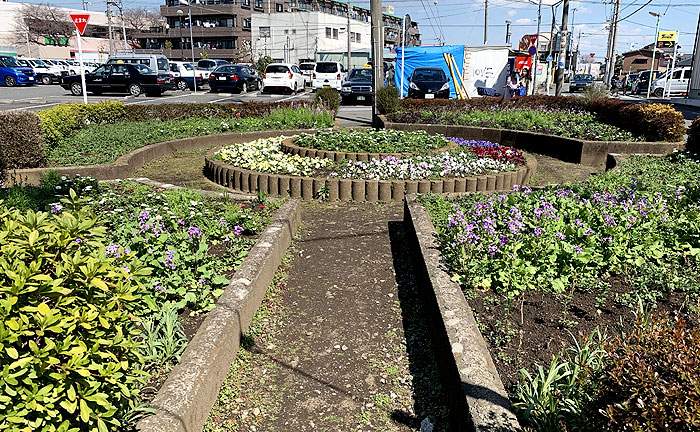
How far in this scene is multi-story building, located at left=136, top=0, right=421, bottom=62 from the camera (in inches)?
2832

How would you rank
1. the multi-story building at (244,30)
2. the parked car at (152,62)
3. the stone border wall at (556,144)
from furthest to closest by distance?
the multi-story building at (244,30)
the parked car at (152,62)
the stone border wall at (556,144)

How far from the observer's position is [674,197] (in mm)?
5441

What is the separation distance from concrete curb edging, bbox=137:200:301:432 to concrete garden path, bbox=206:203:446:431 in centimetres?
15

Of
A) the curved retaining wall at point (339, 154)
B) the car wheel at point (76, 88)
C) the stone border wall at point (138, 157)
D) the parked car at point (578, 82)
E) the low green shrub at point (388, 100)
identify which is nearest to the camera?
the stone border wall at point (138, 157)

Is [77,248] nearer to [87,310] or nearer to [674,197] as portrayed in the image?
[87,310]

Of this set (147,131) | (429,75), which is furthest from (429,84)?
(147,131)

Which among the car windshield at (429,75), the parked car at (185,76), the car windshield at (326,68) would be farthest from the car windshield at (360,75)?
the parked car at (185,76)

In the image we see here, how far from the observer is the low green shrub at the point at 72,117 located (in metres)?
9.59

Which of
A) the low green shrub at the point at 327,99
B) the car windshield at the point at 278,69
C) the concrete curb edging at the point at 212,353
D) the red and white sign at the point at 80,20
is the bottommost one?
the concrete curb edging at the point at 212,353

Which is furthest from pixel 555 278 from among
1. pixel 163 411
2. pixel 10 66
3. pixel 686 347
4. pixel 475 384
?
pixel 10 66

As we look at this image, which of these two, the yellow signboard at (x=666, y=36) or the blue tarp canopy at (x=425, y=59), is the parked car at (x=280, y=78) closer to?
the blue tarp canopy at (x=425, y=59)

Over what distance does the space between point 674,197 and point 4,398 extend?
581cm

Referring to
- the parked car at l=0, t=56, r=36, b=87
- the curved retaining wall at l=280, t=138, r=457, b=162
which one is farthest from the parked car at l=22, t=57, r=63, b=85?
the curved retaining wall at l=280, t=138, r=457, b=162

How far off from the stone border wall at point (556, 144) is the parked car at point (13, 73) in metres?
30.3
